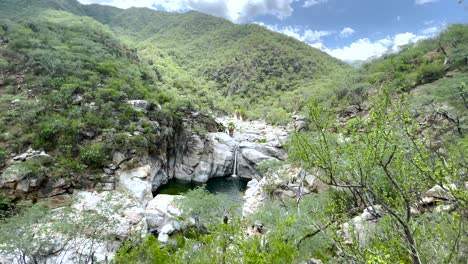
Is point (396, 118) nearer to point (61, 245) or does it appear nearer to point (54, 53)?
point (61, 245)

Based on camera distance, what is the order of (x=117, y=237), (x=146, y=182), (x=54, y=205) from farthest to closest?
(x=146, y=182), (x=54, y=205), (x=117, y=237)

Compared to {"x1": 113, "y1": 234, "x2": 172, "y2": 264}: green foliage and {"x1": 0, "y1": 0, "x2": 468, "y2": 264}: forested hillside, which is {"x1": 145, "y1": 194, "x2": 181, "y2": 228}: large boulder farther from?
{"x1": 113, "y1": 234, "x2": 172, "y2": 264}: green foliage

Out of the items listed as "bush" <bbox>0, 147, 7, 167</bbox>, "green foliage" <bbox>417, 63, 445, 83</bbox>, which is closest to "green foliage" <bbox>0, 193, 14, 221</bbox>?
"bush" <bbox>0, 147, 7, 167</bbox>

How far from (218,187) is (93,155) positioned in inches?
596

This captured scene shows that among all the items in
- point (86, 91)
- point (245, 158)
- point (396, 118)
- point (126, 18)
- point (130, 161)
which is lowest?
point (245, 158)

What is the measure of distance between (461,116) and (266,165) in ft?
51.2

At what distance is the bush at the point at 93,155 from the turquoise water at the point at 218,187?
751 cm

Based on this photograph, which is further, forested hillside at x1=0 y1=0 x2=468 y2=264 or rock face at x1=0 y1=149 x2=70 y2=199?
rock face at x1=0 y1=149 x2=70 y2=199

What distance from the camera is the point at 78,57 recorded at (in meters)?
34.6

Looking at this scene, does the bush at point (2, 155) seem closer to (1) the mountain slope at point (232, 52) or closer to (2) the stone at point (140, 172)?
(2) the stone at point (140, 172)

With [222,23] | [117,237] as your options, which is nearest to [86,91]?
[117,237]

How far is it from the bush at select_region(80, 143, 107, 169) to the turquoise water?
7.51m

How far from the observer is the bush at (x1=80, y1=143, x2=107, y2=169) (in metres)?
22.8

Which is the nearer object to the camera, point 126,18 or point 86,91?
point 86,91
